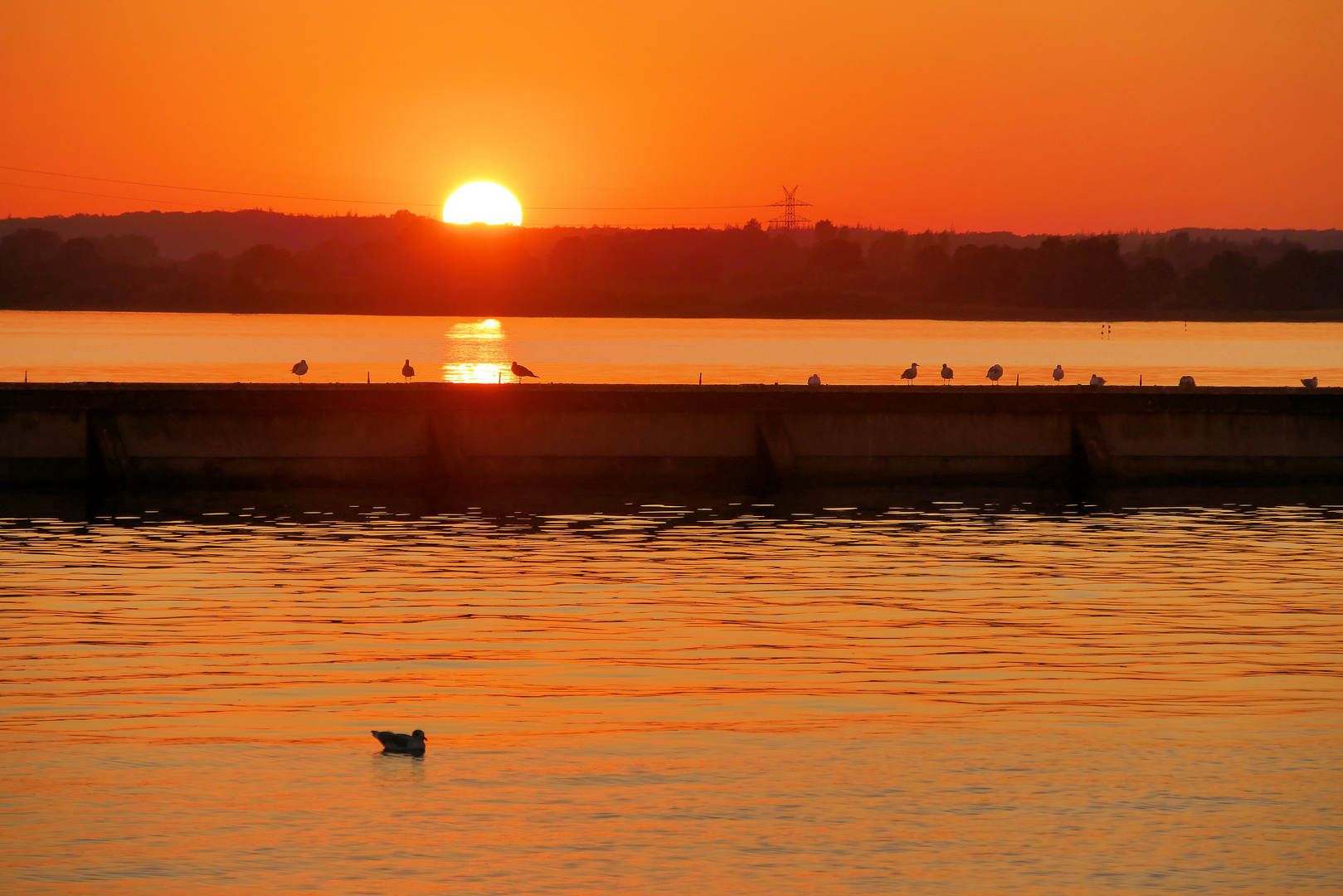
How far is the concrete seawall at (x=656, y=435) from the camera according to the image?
39.0 m

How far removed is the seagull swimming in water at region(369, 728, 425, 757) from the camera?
14.7 metres

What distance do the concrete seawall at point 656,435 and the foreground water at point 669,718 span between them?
8.52 metres

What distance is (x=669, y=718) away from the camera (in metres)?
16.8

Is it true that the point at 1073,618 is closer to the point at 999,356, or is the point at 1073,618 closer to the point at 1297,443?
the point at 1297,443

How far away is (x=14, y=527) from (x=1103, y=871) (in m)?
26.2

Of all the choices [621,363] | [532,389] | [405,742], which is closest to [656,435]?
[532,389]

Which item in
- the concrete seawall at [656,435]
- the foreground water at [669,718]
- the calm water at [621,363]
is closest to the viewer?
the foreground water at [669,718]

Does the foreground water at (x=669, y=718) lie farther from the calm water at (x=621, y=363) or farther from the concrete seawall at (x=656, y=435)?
the calm water at (x=621, y=363)

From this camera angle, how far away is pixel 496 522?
114 ft

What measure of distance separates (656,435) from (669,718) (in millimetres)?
24133

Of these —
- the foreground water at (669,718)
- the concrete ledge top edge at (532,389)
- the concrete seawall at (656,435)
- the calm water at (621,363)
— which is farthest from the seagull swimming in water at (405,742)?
the calm water at (621,363)

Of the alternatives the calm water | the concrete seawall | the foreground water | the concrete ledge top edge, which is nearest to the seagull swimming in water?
the foreground water

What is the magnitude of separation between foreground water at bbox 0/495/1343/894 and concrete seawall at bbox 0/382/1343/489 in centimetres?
852

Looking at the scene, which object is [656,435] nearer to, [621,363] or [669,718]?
[669,718]
